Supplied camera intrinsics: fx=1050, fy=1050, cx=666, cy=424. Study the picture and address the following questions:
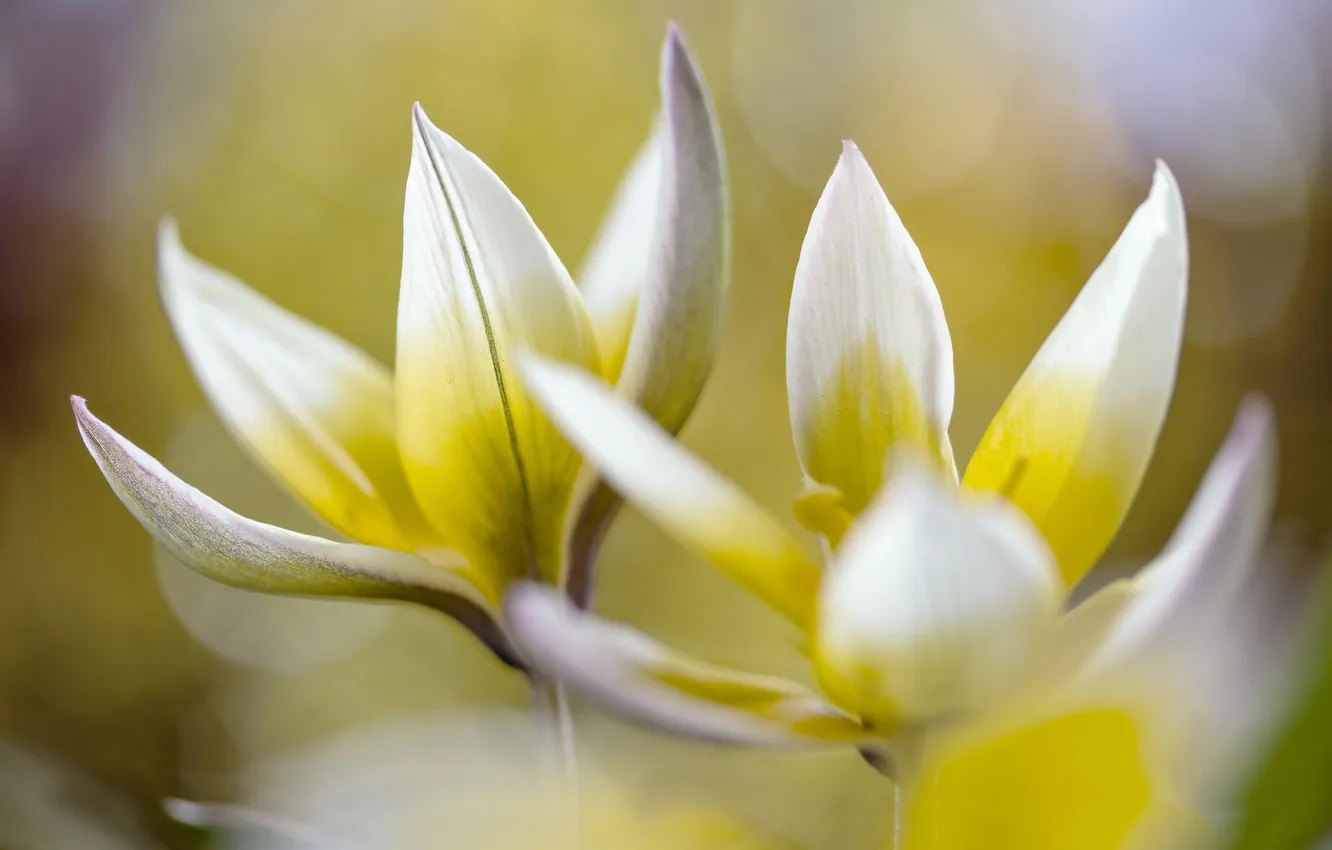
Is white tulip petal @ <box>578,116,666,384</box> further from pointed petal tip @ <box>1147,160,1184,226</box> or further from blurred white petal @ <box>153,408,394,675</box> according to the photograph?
blurred white petal @ <box>153,408,394,675</box>

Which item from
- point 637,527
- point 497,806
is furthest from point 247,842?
point 637,527

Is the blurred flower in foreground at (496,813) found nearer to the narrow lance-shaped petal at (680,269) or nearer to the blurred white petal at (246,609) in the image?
the narrow lance-shaped petal at (680,269)

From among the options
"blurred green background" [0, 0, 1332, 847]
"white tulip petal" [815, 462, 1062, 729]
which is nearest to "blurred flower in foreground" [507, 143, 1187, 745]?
"white tulip petal" [815, 462, 1062, 729]

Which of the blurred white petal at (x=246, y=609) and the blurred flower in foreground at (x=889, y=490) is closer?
the blurred flower in foreground at (x=889, y=490)

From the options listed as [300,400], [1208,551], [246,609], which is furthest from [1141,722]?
[246,609]

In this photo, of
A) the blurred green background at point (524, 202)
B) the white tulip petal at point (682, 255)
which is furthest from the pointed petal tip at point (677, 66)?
the blurred green background at point (524, 202)
